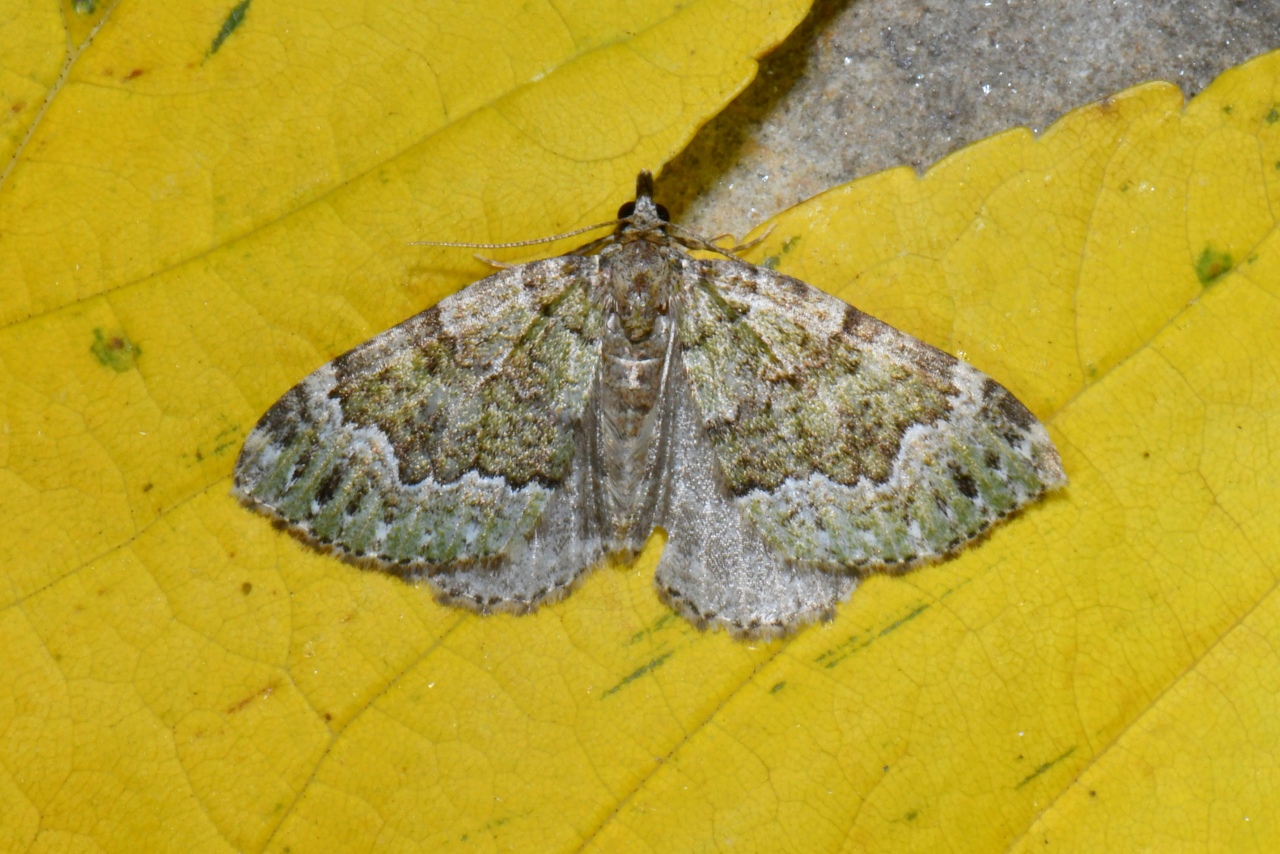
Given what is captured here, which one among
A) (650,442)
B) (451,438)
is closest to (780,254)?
(650,442)

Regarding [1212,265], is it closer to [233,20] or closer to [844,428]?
[844,428]

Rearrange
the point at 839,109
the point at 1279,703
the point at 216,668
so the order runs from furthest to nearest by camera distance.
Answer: the point at 839,109, the point at 216,668, the point at 1279,703

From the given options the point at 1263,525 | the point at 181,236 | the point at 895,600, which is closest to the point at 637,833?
the point at 895,600

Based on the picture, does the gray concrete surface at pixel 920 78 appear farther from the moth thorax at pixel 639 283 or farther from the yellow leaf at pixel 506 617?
the yellow leaf at pixel 506 617

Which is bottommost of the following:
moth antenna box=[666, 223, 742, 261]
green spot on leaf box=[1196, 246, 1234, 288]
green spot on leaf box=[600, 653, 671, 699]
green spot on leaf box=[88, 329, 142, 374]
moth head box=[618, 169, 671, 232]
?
green spot on leaf box=[600, 653, 671, 699]

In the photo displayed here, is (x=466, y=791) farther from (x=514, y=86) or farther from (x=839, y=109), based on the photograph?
(x=839, y=109)

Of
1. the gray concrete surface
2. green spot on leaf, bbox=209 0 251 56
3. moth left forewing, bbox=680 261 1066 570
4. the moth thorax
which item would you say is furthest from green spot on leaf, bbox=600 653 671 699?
green spot on leaf, bbox=209 0 251 56

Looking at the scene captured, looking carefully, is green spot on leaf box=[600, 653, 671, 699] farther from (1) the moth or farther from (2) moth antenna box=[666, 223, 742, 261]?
(2) moth antenna box=[666, 223, 742, 261]
